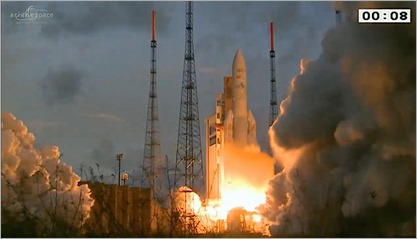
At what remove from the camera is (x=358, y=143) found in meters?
27.3

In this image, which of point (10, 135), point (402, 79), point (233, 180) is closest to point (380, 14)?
point (402, 79)

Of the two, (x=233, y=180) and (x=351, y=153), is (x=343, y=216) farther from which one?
(x=233, y=180)

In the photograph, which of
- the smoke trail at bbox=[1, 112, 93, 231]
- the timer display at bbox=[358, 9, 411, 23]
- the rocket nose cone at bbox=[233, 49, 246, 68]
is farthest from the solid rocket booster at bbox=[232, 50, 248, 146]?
the timer display at bbox=[358, 9, 411, 23]

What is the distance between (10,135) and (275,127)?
1031 cm

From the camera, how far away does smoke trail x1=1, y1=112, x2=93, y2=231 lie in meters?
23.0

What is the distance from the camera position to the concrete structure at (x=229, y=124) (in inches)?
1357

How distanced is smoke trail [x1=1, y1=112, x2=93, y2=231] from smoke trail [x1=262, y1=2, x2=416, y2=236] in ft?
22.6

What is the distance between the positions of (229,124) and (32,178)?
12.0 m

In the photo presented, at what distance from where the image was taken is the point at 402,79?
25.8 metres

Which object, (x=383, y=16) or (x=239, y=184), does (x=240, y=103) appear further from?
(x=383, y=16)

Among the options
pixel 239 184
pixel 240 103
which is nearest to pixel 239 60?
pixel 240 103

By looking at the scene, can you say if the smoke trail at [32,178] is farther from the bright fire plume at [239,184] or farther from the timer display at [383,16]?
the timer display at [383,16]

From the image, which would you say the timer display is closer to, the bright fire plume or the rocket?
the rocket

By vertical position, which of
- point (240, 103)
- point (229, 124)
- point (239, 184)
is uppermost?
point (240, 103)
